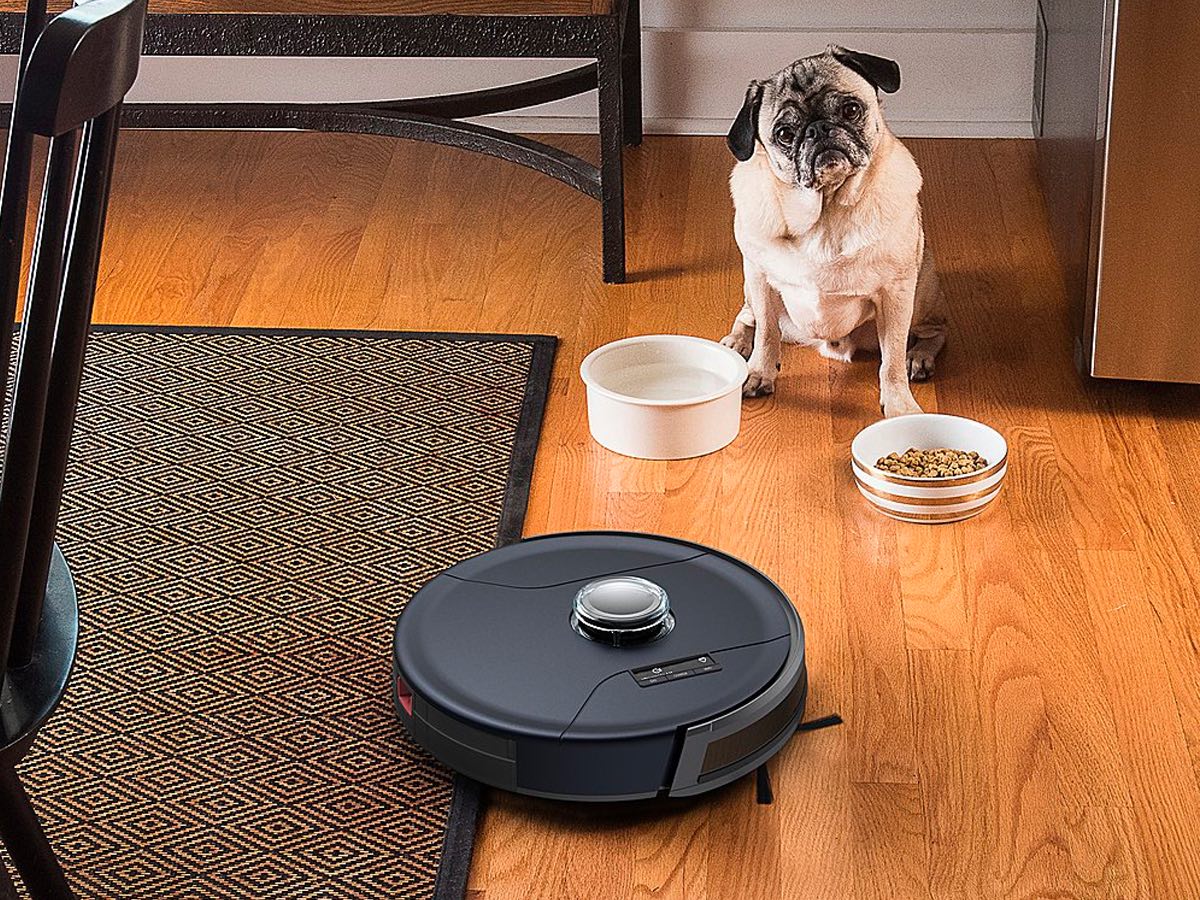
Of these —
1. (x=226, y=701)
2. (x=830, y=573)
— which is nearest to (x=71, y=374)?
(x=226, y=701)

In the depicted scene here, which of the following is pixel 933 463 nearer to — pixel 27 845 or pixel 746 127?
pixel 746 127

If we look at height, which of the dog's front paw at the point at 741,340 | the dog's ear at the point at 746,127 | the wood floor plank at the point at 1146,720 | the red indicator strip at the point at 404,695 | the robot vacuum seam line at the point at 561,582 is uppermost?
the dog's ear at the point at 746,127

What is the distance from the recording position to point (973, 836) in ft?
4.71

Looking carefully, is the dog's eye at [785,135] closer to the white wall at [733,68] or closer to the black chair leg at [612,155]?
the black chair leg at [612,155]

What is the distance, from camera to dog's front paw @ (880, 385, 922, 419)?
6.99 feet

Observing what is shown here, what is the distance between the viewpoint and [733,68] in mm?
3113

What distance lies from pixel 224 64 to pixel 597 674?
6.98 feet

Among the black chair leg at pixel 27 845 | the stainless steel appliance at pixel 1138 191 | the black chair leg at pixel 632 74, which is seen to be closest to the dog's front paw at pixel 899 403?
the stainless steel appliance at pixel 1138 191

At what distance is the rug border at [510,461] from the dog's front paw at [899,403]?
0.48 metres

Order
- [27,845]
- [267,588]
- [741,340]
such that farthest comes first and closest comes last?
[741,340], [267,588], [27,845]

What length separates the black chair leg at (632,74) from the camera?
2.95 metres

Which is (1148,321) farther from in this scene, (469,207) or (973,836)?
(469,207)

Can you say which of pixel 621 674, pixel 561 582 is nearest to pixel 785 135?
pixel 561 582

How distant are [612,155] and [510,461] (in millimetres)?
648
